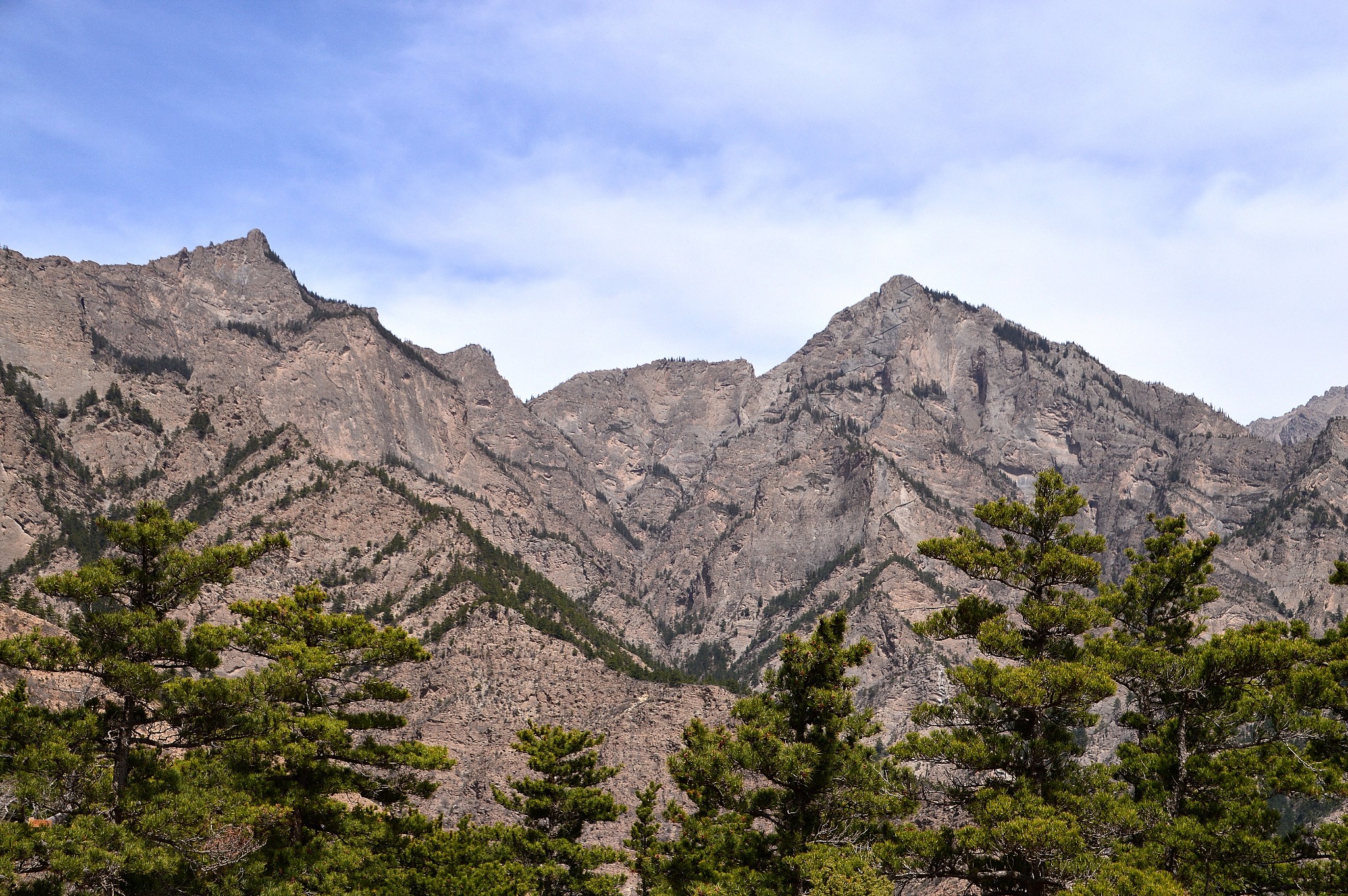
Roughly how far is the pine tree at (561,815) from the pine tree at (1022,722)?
19840 millimetres

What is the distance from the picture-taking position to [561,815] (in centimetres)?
5253

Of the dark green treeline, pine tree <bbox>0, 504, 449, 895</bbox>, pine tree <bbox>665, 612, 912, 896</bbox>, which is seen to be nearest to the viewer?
pine tree <bbox>0, 504, 449, 895</bbox>

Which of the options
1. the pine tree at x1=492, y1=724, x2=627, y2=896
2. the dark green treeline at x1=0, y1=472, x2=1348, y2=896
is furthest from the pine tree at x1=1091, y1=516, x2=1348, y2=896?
the pine tree at x1=492, y1=724, x2=627, y2=896

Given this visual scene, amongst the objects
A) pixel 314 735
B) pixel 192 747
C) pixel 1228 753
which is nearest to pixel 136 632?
pixel 192 747

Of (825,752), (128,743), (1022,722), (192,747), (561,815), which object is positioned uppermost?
(1022,722)

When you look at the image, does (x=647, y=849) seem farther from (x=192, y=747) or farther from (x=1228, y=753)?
(x=1228, y=753)

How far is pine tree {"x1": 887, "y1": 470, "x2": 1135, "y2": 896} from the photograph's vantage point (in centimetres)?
3350

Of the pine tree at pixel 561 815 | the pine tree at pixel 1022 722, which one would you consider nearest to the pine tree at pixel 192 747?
the pine tree at pixel 561 815

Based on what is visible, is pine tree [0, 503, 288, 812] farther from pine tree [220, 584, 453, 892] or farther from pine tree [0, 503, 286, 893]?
pine tree [220, 584, 453, 892]

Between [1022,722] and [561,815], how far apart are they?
1006 inches

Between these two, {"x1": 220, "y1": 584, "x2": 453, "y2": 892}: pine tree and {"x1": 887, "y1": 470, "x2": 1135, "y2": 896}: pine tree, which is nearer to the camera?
{"x1": 887, "y1": 470, "x2": 1135, "y2": 896}: pine tree

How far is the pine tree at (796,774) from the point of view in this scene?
3950 centimetres

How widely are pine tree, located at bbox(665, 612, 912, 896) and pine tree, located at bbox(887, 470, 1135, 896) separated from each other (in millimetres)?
2916

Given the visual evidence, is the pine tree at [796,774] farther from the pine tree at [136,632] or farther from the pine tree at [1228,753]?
the pine tree at [136,632]
